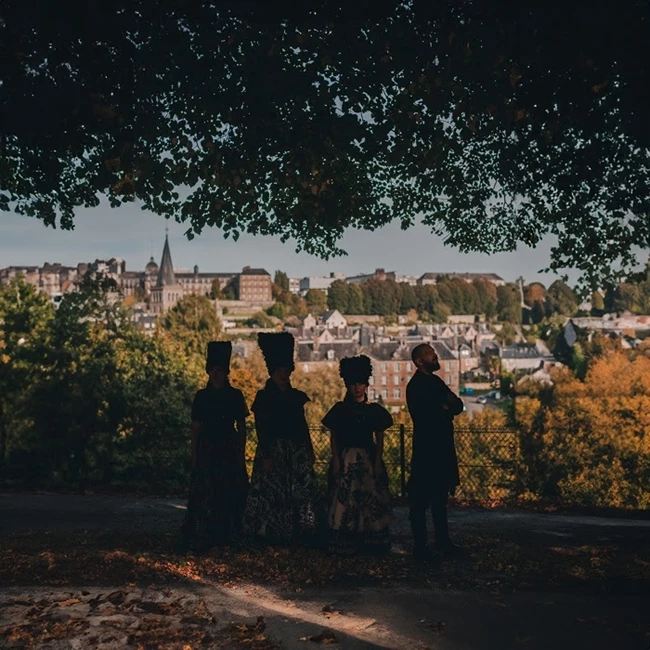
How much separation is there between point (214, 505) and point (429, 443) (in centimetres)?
206

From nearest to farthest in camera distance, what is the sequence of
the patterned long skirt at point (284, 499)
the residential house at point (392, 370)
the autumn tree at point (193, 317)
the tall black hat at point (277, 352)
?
the tall black hat at point (277, 352)
the patterned long skirt at point (284, 499)
the autumn tree at point (193, 317)
the residential house at point (392, 370)

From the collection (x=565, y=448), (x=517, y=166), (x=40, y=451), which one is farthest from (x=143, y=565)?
(x=565, y=448)

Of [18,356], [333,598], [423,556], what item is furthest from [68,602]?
[18,356]

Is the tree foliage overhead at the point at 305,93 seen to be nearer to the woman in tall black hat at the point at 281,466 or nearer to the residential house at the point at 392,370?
the woman in tall black hat at the point at 281,466

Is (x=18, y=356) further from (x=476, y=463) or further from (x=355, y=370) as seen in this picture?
(x=355, y=370)

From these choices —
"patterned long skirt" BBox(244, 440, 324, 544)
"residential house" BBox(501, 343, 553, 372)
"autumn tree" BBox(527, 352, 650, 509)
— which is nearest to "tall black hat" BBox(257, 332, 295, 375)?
"patterned long skirt" BBox(244, 440, 324, 544)

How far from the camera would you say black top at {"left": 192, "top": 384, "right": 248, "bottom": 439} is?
26.7 feet

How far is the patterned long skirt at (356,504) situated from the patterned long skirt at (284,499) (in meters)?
0.25

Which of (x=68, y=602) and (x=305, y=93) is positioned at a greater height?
(x=305, y=93)

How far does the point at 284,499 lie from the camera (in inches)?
323

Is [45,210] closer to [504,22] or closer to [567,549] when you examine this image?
[504,22]

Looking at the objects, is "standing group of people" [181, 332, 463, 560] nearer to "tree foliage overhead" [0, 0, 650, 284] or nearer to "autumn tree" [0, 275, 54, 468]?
"tree foliage overhead" [0, 0, 650, 284]

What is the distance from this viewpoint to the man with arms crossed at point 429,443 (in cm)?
782

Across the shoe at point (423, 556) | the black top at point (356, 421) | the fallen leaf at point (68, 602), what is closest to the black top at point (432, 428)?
the black top at point (356, 421)
